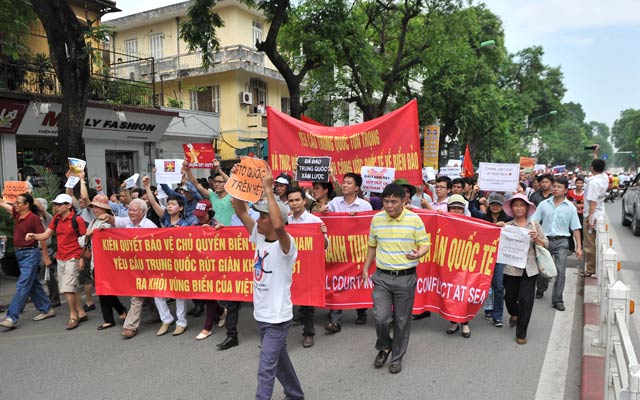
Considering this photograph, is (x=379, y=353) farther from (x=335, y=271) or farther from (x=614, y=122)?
(x=614, y=122)

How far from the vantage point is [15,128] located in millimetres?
12352

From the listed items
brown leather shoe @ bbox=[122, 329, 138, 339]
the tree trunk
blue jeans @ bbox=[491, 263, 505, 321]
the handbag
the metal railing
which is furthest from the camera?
the tree trunk

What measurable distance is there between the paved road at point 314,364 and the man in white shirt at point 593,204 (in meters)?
2.43

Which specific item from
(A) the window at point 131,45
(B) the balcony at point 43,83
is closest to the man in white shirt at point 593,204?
(B) the balcony at point 43,83

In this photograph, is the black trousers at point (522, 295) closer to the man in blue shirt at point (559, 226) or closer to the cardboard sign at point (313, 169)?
the man in blue shirt at point (559, 226)

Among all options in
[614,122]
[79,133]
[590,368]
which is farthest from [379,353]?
[614,122]

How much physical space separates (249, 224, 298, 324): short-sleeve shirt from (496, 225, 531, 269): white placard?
8.90 ft

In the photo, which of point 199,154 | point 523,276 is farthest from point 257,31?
point 523,276

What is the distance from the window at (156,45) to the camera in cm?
2469

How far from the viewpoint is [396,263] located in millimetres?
4367

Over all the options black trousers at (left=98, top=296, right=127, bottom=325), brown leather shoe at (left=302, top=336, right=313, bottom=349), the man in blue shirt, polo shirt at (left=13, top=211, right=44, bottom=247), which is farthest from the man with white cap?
the man in blue shirt

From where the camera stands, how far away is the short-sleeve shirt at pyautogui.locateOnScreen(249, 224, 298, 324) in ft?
11.6

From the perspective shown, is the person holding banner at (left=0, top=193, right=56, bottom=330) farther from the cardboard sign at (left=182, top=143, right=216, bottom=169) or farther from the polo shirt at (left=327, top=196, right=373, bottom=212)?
the polo shirt at (left=327, top=196, right=373, bottom=212)

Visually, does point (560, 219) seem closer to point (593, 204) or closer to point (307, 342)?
point (593, 204)
